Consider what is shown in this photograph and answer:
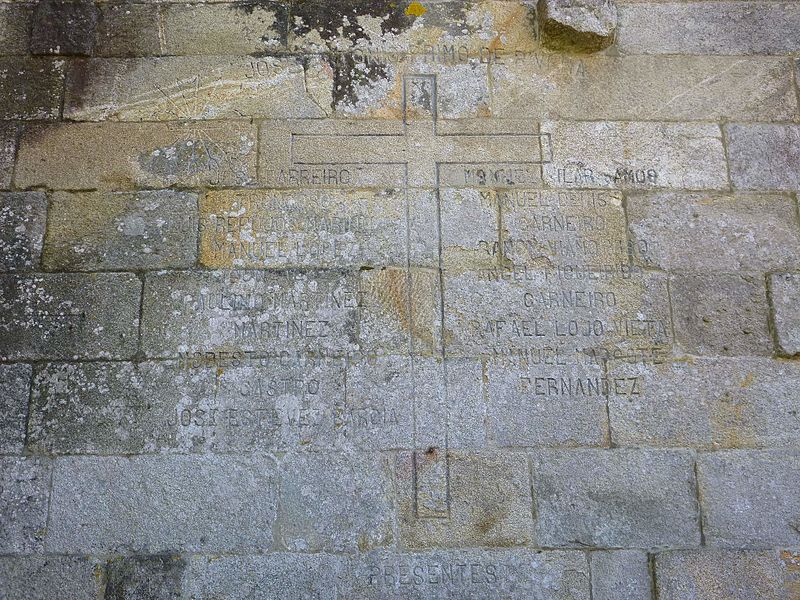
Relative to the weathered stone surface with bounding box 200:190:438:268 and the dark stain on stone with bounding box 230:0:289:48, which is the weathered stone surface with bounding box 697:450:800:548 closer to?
the weathered stone surface with bounding box 200:190:438:268

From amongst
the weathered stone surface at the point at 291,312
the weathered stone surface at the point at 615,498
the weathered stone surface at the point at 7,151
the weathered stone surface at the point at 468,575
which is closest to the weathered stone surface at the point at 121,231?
the weathered stone surface at the point at 291,312

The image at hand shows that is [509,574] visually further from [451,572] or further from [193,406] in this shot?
[193,406]

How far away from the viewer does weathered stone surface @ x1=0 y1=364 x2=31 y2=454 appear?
10.6 ft

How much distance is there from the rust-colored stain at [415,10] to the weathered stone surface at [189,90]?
0.61m

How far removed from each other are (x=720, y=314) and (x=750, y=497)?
0.86 metres

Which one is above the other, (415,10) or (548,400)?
(415,10)

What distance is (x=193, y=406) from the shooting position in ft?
10.7

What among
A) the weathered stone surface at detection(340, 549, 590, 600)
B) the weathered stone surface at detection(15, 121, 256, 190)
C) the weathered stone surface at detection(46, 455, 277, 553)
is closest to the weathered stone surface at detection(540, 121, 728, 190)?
the weathered stone surface at detection(15, 121, 256, 190)

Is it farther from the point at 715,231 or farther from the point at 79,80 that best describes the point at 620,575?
the point at 79,80

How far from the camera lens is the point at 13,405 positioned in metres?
3.26

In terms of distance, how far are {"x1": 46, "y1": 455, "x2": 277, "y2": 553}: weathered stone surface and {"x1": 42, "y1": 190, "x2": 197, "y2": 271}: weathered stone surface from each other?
37.1 inches

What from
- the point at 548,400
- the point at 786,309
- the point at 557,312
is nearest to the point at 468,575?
the point at 548,400

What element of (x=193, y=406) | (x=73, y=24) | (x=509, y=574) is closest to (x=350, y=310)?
(x=193, y=406)

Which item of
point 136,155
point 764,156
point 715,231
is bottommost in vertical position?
point 715,231
